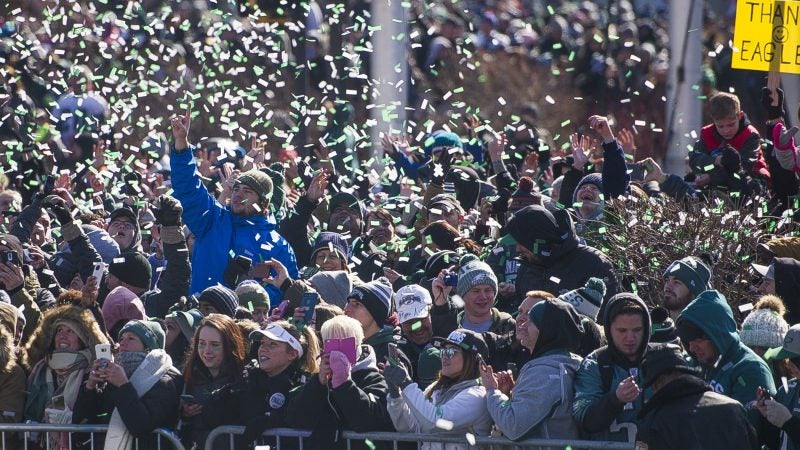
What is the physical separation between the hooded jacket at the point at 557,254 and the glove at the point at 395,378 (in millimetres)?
1680

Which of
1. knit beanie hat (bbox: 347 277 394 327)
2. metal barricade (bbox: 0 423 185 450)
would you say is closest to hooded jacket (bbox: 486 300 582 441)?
knit beanie hat (bbox: 347 277 394 327)

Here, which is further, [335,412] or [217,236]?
[217,236]

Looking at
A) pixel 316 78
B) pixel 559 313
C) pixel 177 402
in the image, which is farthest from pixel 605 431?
pixel 316 78

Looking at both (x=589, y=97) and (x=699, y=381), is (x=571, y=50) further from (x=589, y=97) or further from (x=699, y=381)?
(x=699, y=381)

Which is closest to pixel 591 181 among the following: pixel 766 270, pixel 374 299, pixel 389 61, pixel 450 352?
pixel 374 299

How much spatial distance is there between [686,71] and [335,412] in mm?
7564

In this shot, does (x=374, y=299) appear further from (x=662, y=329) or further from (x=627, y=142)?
(x=627, y=142)

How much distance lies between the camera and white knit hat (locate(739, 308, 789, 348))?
9.29m

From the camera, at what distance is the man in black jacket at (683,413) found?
8.12m

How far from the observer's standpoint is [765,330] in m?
9.31

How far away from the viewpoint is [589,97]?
20.5 meters

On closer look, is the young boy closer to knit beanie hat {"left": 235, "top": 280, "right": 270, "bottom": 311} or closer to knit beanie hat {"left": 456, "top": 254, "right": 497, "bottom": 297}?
knit beanie hat {"left": 456, "top": 254, "right": 497, "bottom": 297}

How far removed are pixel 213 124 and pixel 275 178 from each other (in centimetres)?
655

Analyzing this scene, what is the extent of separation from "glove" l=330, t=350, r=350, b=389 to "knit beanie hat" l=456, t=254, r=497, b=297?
1.34 metres
